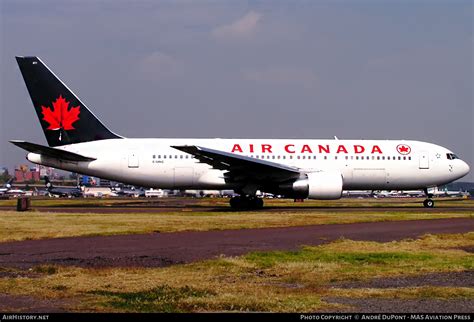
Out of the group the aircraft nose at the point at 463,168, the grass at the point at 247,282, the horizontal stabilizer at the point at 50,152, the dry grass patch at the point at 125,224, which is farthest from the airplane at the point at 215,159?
the grass at the point at 247,282

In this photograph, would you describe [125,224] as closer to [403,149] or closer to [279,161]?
[279,161]

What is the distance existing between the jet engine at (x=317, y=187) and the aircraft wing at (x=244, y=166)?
67cm

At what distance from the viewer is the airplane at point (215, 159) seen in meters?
32.6

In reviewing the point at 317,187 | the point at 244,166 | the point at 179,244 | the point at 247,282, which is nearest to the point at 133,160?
the point at 244,166

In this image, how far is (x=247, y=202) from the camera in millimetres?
34156

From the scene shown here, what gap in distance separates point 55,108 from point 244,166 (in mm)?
10254

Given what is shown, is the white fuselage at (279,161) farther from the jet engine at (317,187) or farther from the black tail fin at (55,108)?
the jet engine at (317,187)

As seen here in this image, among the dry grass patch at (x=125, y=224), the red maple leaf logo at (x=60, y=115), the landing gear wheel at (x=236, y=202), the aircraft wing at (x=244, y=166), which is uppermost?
the red maple leaf logo at (x=60, y=115)

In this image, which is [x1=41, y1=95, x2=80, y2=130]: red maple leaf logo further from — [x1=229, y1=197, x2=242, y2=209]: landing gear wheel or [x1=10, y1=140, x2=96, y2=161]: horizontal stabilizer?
[x1=229, y1=197, x2=242, y2=209]: landing gear wheel

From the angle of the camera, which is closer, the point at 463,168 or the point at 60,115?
the point at 60,115

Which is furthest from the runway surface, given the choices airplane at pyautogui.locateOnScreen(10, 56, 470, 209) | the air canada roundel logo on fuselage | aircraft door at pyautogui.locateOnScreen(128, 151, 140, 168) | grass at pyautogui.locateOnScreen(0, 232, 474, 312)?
aircraft door at pyautogui.locateOnScreen(128, 151, 140, 168)

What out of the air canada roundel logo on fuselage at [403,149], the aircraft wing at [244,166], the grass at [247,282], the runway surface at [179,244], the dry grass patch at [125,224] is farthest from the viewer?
the air canada roundel logo on fuselage at [403,149]

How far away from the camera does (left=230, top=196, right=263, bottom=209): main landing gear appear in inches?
1340

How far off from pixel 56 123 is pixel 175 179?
6714 millimetres
